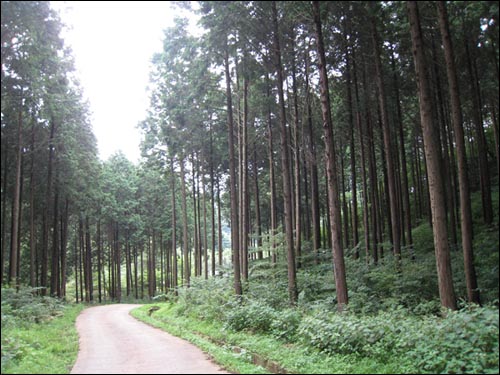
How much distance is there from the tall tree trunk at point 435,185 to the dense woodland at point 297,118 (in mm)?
29

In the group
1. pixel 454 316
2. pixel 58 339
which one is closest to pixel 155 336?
pixel 58 339

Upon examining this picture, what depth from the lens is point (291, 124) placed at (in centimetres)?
2194

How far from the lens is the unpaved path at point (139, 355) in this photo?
25.5 ft

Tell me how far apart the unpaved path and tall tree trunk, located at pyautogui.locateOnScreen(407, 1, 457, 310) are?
545cm

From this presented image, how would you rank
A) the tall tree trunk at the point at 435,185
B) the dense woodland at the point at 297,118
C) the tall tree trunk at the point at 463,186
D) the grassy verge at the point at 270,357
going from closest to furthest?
the grassy verge at the point at 270,357 < the tall tree trunk at the point at 435,185 < the tall tree trunk at the point at 463,186 < the dense woodland at the point at 297,118

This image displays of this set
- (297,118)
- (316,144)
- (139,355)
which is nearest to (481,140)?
(316,144)

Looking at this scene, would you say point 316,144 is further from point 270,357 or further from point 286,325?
point 270,357

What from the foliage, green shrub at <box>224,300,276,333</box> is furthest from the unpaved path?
the foliage

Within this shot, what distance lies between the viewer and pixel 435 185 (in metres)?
9.16

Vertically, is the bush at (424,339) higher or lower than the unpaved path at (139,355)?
higher

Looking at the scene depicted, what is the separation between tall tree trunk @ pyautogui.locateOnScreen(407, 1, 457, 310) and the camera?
28.8ft

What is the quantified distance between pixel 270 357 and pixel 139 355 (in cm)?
341

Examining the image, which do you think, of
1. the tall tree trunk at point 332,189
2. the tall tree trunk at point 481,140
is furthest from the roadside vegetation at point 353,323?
the tall tree trunk at point 481,140

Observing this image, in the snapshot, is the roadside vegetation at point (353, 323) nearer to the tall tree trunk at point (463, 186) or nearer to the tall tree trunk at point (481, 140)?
the tall tree trunk at point (463, 186)
